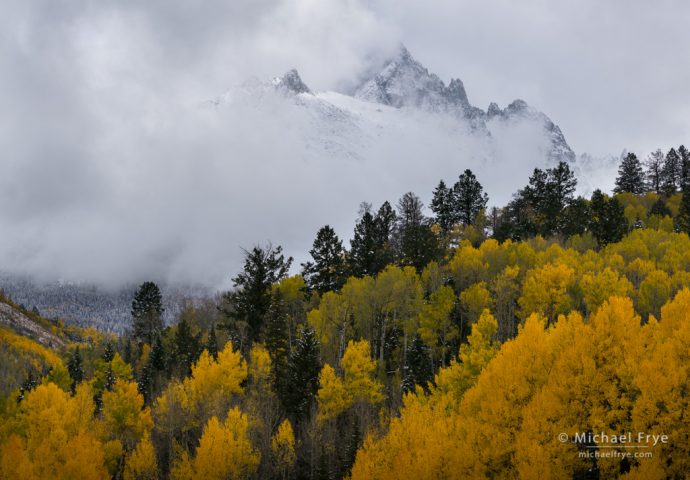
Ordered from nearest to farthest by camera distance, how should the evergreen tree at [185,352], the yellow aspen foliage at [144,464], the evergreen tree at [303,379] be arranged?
the yellow aspen foliage at [144,464]
the evergreen tree at [303,379]
the evergreen tree at [185,352]

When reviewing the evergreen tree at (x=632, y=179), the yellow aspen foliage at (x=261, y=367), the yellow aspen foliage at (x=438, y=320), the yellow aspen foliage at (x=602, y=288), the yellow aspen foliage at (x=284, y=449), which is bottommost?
the yellow aspen foliage at (x=284, y=449)

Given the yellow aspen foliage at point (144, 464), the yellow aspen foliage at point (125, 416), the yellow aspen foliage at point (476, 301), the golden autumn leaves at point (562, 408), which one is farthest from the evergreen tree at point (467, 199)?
the yellow aspen foliage at point (144, 464)

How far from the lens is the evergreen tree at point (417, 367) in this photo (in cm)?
4312

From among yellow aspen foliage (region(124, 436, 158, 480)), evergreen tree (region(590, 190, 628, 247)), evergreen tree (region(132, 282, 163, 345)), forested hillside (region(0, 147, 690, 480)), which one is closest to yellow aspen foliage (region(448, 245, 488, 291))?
forested hillside (region(0, 147, 690, 480))

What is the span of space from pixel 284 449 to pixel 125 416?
21.4 metres

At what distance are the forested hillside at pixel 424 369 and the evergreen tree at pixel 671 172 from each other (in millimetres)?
19140

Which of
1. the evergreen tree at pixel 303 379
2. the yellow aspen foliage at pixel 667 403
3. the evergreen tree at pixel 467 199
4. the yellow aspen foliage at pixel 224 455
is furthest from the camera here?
the evergreen tree at pixel 467 199

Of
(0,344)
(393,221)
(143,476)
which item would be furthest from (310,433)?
(0,344)

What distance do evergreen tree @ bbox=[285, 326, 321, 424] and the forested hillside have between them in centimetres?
13

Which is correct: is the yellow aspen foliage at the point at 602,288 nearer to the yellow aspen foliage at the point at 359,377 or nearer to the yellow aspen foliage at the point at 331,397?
the yellow aspen foliage at the point at 359,377

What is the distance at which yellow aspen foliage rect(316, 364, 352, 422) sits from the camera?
40969 mm

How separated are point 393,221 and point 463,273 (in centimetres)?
1576

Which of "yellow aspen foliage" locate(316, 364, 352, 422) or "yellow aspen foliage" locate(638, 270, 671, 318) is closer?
"yellow aspen foliage" locate(316, 364, 352, 422)

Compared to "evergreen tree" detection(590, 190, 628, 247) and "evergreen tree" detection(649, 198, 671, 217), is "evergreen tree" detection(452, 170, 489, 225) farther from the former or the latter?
"evergreen tree" detection(649, 198, 671, 217)
